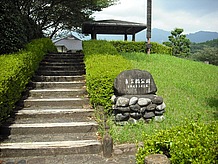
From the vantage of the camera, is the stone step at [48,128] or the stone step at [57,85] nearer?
the stone step at [48,128]

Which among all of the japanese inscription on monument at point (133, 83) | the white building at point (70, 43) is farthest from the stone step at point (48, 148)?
the white building at point (70, 43)

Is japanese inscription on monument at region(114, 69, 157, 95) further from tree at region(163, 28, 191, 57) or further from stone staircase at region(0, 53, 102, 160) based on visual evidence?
tree at region(163, 28, 191, 57)

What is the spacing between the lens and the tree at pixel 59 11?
521 inches

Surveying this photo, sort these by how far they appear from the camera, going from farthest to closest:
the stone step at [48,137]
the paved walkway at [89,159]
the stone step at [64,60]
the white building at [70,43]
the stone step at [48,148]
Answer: the white building at [70,43]
the stone step at [64,60]
the stone step at [48,137]
the stone step at [48,148]
the paved walkway at [89,159]

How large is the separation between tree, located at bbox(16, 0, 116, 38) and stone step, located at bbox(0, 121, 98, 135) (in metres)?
8.42

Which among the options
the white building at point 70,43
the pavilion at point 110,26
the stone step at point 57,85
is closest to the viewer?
the stone step at point 57,85

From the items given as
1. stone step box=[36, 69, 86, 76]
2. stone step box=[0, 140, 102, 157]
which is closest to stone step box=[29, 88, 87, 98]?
stone step box=[36, 69, 86, 76]

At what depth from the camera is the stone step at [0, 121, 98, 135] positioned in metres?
4.38

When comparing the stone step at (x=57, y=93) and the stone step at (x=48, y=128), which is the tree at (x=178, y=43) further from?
A: the stone step at (x=48, y=128)

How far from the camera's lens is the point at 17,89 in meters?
5.11

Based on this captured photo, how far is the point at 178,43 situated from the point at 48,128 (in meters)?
24.9

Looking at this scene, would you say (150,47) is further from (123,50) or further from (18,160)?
(18,160)

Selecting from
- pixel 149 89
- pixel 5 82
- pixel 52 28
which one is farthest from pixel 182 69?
pixel 52 28

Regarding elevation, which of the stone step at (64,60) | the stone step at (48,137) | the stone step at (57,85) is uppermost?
the stone step at (64,60)
